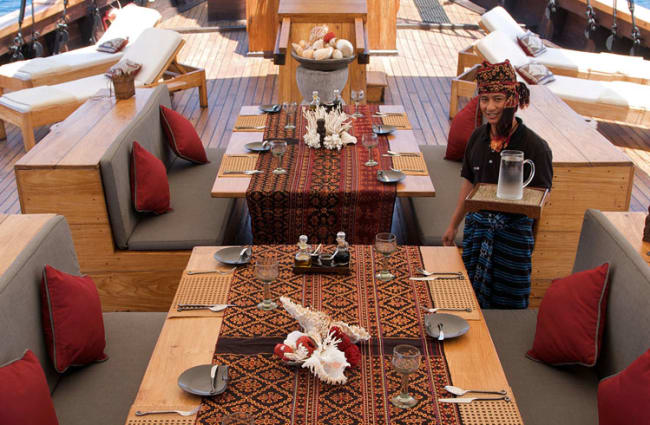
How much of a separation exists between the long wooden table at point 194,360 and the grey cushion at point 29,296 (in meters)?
0.44

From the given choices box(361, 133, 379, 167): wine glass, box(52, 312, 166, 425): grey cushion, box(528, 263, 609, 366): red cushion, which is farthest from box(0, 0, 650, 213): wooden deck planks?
box(528, 263, 609, 366): red cushion

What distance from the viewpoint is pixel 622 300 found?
96.2 inches

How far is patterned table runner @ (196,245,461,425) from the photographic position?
81.5 inches

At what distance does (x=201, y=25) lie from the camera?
10.2 meters

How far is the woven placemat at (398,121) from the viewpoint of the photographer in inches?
177

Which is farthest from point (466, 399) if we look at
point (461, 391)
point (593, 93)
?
point (593, 93)

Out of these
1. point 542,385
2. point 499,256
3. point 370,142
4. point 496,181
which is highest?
point 496,181

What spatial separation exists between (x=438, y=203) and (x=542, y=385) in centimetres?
161

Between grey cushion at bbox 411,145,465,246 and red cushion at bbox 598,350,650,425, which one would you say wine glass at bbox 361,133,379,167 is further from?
red cushion at bbox 598,350,650,425

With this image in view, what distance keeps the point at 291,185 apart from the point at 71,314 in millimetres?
1395

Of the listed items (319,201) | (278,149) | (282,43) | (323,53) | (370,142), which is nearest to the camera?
(319,201)

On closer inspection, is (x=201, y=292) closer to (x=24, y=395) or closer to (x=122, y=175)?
(x=24, y=395)

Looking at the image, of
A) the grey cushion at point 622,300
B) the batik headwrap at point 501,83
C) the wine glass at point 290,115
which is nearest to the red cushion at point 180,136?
the wine glass at point 290,115

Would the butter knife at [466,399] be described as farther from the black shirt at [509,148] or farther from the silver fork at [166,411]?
the black shirt at [509,148]
